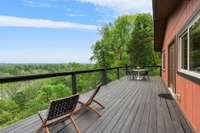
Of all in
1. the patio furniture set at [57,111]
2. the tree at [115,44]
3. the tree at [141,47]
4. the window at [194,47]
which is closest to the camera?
the patio furniture set at [57,111]

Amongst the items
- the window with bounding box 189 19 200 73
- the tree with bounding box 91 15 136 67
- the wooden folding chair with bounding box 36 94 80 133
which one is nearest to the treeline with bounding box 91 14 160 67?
the tree with bounding box 91 15 136 67

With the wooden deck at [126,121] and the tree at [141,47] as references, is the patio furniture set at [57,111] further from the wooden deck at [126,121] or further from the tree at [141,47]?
the tree at [141,47]

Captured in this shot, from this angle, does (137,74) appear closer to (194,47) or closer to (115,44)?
(194,47)

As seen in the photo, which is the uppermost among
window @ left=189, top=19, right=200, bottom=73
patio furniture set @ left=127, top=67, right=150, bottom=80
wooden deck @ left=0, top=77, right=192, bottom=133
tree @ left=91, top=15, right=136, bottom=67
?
tree @ left=91, top=15, right=136, bottom=67

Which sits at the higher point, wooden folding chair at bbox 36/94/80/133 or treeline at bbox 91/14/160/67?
treeline at bbox 91/14/160/67

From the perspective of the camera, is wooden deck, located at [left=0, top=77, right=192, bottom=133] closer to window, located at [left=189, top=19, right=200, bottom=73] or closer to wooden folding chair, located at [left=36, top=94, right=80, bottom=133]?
wooden folding chair, located at [left=36, top=94, right=80, bottom=133]

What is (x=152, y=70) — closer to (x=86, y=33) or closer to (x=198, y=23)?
(x=198, y=23)

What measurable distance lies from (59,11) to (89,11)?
6429 mm

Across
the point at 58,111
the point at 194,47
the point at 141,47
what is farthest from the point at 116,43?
the point at 58,111

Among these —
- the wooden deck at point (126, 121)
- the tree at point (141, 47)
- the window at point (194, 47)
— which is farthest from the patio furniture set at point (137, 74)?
the tree at point (141, 47)

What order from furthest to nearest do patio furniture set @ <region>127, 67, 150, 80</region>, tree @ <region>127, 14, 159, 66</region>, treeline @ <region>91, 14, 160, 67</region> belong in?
1. treeline @ <region>91, 14, 160, 67</region>
2. tree @ <region>127, 14, 159, 66</region>
3. patio furniture set @ <region>127, 67, 150, 80</region>

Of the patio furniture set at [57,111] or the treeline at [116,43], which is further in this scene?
the treeline at [116,43]

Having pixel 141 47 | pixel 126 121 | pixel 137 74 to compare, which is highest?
pixel 141 47

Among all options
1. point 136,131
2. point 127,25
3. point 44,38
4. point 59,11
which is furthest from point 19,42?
point 136,131
